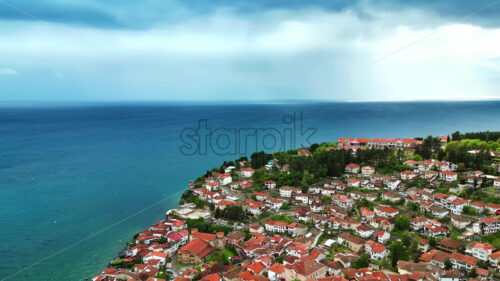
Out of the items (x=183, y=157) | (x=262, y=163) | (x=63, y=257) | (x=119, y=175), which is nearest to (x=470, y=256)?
(x=262, y=163)

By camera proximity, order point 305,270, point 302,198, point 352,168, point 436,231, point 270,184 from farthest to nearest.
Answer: point 352,168, point 270,184, point 302,198, point 436,231, point 305,270

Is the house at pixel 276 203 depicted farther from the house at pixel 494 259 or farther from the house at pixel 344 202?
the house at pixel 494 259

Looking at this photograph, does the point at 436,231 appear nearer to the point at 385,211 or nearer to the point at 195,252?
the point at 385,211

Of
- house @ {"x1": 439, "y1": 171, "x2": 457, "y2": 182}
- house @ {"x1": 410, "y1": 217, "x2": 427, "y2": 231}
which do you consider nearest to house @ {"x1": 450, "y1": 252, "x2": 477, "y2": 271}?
house @ {"x1": 410, "y1": 217, "x2": 427, "y2": 231}

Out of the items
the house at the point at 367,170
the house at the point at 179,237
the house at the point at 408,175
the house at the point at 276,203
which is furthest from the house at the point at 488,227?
the house at the point at 179,237

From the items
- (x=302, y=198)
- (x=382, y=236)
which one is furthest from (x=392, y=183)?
(x=382, y=236)
